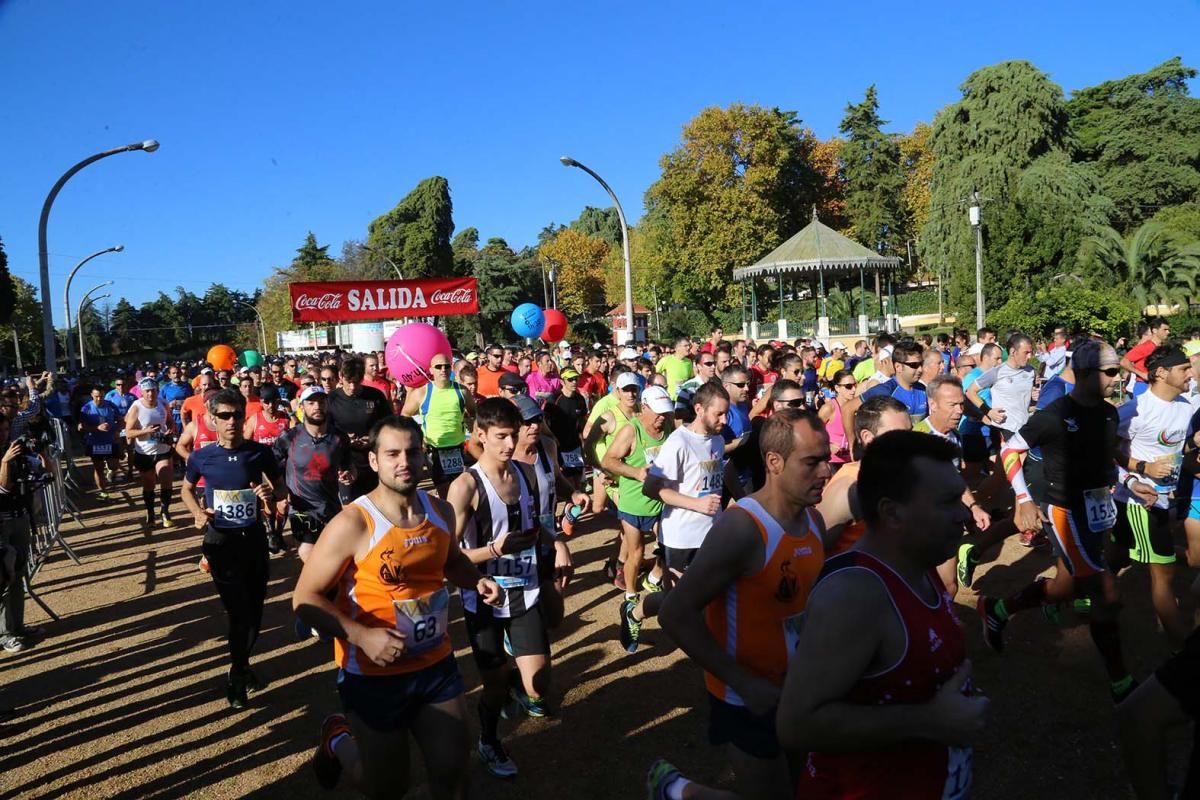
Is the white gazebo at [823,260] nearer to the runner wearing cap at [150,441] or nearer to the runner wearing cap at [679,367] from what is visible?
the runner wearing cap at [679,367]

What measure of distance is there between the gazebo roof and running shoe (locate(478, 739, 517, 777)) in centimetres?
2823

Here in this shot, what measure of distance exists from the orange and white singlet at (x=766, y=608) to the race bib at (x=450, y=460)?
597cm

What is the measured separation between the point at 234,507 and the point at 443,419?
3.16 m

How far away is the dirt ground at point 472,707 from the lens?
4.36m

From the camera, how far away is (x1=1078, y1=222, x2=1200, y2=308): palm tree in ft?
101

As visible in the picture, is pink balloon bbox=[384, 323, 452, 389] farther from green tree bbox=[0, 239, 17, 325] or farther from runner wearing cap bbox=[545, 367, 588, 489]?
green tree bbox=[0, 239, 17, 325]

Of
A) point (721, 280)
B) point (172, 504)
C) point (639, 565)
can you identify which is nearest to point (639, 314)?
point (721, 280)

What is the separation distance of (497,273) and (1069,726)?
2743 inches

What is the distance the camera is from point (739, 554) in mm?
2898

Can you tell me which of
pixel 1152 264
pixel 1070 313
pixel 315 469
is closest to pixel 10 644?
pixel 315 469

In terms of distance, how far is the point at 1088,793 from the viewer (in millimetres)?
3941

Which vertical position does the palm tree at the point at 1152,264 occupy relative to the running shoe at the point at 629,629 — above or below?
above

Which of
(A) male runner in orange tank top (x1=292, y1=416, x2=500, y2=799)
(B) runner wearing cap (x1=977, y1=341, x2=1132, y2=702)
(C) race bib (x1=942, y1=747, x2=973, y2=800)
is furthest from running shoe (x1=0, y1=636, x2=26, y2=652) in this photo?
(B) runner wearing cap (x1=977, y1=341, x2=1132, y2=702)

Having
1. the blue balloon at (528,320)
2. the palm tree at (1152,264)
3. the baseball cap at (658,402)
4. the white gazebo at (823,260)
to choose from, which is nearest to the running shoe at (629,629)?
the baseball cap at (658,402)
